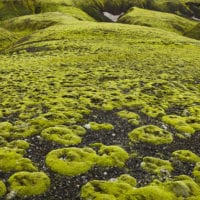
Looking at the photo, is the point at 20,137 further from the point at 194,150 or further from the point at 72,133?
the point at 194,150

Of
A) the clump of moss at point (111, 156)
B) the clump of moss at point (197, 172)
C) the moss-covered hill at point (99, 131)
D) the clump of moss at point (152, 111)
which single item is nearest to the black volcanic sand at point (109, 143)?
the moss-covered hill at point (99, 131)

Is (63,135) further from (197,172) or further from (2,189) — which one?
(197,172)

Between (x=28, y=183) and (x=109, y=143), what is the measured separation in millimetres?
6724

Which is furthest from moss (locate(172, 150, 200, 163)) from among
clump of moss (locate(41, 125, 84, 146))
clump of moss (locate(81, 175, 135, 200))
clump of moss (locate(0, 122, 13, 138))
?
clump of moss (locate(0, 122, 13, 138))

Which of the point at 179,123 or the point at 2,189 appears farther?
the point at 179,123

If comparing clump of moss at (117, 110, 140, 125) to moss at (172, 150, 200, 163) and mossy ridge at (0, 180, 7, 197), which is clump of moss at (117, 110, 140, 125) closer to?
moss at (172, 150, 200, 163)

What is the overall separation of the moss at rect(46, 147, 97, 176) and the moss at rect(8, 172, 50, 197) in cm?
108

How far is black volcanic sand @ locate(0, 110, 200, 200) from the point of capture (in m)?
16.0

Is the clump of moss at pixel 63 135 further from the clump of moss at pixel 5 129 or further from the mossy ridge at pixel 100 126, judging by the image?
the clump of moss at pixel 5 129

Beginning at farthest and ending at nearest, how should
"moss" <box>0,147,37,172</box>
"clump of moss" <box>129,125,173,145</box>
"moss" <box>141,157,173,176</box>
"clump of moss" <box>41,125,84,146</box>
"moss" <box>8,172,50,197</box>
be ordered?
"clump of moss" <box>129,125,173,145</box>
"clump of moss" <box>41,125,84,146</box>
"moss" <box>141,157,173,176</box>
"moss" <box>0,147,37,172</box>
"moss" <box>8,172,50,197</box>

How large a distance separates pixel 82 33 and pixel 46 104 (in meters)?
61.5

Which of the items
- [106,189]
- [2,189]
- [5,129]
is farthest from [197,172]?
[5,129]

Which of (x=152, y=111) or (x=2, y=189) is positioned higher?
(x=2, y=189)

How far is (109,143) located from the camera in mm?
21156
